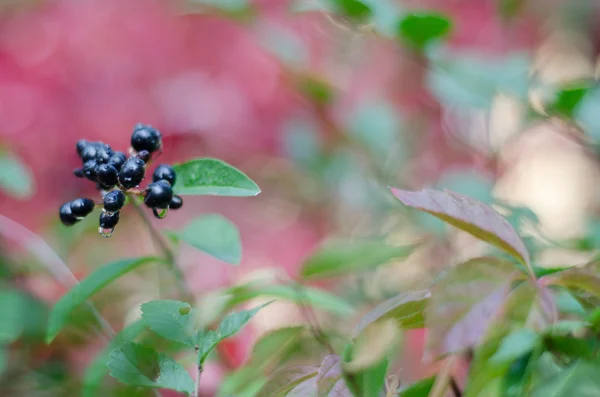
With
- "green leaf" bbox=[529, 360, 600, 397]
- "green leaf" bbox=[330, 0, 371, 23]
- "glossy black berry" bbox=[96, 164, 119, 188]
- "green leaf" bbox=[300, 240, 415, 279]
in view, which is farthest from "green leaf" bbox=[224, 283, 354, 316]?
"green leaf" bbox=[330, 0, 371, 23]

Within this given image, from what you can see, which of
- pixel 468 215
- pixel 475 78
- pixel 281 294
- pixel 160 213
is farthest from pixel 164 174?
pixel 475 78

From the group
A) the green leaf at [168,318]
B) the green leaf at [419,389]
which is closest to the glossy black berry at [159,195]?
the green leaf at [168,318]

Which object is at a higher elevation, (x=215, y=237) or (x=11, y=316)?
(x=215, y=237)

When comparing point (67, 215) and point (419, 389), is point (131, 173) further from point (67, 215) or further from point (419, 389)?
point (419, 389)

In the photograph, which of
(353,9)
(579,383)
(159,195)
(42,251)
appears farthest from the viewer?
(353,9)

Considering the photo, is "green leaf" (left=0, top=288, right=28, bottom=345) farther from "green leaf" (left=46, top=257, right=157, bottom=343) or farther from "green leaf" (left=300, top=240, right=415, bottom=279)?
"green leaf" (left=300, top=240, right=415, bottom=279)
